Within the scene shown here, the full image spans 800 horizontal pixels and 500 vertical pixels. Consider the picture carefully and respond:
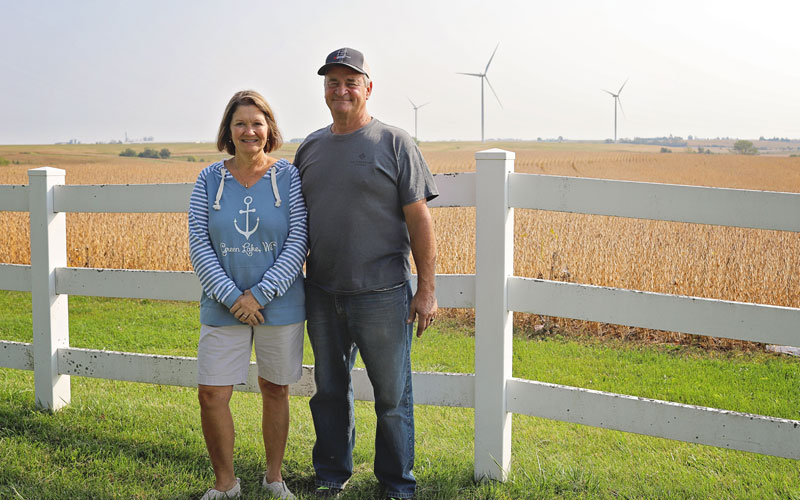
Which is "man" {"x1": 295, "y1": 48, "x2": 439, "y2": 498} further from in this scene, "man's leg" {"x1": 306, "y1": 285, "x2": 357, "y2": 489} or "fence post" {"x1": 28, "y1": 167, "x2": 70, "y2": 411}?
"fence post" {"x1": 28, "y1": 167, "x2": 70, "y2": 411}

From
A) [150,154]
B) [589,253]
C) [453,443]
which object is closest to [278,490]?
[453,443]

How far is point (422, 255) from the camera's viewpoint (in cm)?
323

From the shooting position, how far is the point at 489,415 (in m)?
3.69

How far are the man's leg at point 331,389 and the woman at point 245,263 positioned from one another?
9cm

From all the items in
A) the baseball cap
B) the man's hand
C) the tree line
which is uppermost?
the tree line

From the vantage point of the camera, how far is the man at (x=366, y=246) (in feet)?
10.4

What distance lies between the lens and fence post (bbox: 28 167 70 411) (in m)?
4.62

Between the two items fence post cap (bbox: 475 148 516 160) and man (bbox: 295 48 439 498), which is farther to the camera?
fence post cap (bbox: 475 148 516 160)

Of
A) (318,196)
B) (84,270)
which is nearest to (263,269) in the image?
(318,196)

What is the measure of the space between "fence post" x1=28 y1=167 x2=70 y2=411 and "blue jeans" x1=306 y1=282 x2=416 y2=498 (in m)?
2.12

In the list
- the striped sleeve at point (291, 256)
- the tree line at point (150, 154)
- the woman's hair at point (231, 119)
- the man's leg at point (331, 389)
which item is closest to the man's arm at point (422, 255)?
the man's leg at point (331, 389)

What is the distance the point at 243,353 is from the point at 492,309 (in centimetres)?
120

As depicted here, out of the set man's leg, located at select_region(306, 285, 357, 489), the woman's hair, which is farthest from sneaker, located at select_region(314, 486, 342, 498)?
the woman's hair

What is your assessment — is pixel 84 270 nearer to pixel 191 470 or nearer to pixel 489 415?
pixel 191 470
